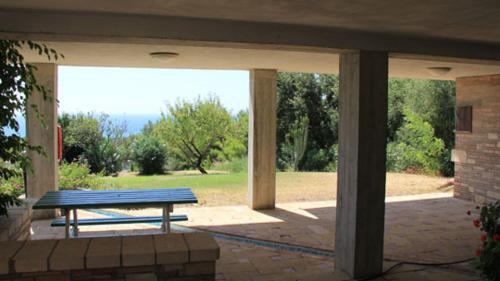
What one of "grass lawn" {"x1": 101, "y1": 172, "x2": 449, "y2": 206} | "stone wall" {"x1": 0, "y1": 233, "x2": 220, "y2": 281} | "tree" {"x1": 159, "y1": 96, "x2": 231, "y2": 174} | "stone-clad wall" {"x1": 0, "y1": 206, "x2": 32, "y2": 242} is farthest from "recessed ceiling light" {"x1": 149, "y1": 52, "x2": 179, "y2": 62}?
"tree" {"x1": 159, "y1": 96, "x2": 231, "y2": 174}

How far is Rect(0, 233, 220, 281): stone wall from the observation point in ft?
9.60

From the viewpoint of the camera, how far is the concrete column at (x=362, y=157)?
16.2 ft

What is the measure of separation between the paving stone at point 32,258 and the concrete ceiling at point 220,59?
304cm

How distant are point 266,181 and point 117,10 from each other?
5.74 m

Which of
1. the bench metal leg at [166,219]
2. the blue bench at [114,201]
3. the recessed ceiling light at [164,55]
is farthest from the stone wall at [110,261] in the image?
the recessed ceiling light at [164,55]

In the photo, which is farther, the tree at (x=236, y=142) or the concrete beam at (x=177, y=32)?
the tree at (x=236, y=142)

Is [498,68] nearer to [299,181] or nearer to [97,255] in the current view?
[299,181]

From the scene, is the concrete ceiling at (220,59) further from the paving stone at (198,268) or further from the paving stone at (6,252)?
the paving stone at (6,252)

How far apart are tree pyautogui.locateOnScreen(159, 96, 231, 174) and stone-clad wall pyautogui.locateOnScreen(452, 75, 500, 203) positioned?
385 inches

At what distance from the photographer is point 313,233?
7.23 metres

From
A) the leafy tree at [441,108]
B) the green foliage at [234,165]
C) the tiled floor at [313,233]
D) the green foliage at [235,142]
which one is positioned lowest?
the tiled floor at [313,233]

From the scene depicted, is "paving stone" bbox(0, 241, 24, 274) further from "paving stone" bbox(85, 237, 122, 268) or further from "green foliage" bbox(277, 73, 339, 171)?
"green foliage" bbox(277, 73, 339, 171)

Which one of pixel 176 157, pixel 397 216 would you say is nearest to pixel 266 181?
pixel 397 216

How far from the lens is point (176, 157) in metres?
18.2
